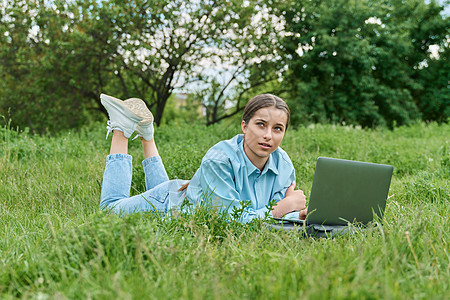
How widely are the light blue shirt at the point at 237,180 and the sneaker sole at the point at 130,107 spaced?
Answer: 1.19m

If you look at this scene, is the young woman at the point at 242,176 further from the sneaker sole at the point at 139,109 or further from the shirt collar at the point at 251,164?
the sneaker sole at the point at 139,109

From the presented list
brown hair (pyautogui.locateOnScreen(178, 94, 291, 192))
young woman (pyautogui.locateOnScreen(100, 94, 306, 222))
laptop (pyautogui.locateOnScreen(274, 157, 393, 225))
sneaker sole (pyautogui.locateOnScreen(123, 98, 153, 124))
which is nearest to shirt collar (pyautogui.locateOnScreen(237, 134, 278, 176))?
young woman (pyautogui.locateOnScreen(100, 94, 306, 222))

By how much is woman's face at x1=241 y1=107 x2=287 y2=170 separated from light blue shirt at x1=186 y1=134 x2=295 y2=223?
160 mm

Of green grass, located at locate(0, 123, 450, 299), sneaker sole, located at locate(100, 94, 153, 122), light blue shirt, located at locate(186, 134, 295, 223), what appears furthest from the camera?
sneaker sole, located at locate(100, 94, 153, 122)

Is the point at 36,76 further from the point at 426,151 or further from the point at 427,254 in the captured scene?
the point at 427,254

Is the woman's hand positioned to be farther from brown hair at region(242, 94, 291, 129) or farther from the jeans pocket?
the jeans pocket

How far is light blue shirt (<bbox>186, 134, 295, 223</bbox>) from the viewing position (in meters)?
3.27


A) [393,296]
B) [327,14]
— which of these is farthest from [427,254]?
[327,14]

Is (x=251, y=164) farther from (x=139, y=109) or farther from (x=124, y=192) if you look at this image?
(x=139, y=109)

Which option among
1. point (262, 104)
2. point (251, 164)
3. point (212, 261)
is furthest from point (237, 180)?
point (212, 261)

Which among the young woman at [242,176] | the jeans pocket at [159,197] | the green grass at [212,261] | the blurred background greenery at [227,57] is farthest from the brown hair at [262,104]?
the blurred background greenery at [227,57]

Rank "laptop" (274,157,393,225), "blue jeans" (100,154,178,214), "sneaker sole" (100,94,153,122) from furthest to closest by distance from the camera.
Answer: "sneaker sole" (100,94,153,122)
"blue jeans" (100,154,178,214)
"laptop" (274,157,393,225)

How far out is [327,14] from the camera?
1506 centimetres

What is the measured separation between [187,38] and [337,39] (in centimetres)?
548
